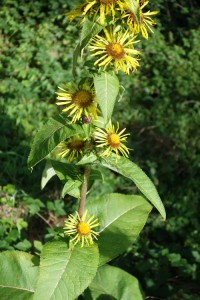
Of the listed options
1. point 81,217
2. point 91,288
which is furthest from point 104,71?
point 91,288

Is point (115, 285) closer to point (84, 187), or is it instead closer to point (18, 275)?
point (18, 275)

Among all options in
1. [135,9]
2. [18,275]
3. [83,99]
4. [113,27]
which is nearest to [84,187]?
[83,99]

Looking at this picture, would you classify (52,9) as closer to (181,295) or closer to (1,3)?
(1,3)

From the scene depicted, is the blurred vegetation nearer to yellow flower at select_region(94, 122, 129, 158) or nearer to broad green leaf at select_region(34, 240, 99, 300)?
broad green leaf at select_region(34, 240, 99, 300)

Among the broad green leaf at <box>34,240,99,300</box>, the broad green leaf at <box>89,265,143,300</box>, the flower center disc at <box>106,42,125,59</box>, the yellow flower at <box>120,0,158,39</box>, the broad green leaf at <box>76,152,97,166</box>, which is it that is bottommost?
the broad green leaf at <box>89,265,143,300</box>

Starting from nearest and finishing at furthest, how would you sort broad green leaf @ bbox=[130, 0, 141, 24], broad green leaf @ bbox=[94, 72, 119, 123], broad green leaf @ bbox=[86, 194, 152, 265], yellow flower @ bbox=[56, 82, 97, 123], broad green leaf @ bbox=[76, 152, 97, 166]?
1. broad green leaf @ bbox=[130, 0, 141, 24]
2. broad green leaf @ bbox=[94, 72, 119, 123]
3. yellow flower @ bbox=[56, 82, 97, 123]
4. broad green leaf @ bbox=[76, 152, 97, 166]
5. broad green leaf @ bbox=[86, 194, 152, 265]

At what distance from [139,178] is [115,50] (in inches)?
20.9

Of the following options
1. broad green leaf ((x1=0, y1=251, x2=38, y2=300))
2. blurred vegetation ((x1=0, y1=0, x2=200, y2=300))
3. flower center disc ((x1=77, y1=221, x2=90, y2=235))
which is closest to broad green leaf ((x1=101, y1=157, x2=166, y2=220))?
flower center disc ((x1=77, y1=221, x2=90, y2=235))

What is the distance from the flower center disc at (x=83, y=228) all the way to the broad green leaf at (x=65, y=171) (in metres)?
0.21

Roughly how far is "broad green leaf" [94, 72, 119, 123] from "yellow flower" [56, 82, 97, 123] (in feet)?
0.37

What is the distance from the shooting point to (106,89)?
69.7 inches

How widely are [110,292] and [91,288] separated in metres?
0.11

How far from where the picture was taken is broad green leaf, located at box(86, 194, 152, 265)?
2.36 metres

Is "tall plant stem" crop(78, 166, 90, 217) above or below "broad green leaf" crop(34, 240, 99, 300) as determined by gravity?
above
